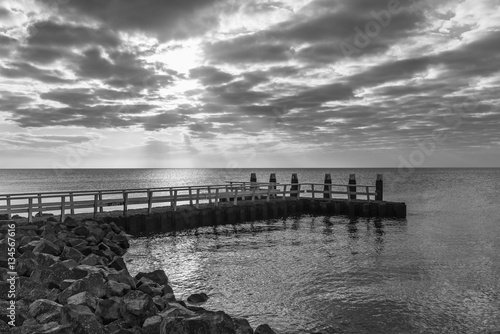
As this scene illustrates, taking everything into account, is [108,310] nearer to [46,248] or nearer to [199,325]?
[199,325]

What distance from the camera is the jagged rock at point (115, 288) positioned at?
8.81 metres

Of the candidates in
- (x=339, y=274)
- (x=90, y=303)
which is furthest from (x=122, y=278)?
(x=339, y=274)

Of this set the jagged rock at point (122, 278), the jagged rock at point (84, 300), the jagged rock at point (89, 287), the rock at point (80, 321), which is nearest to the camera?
the rock at point (80, 321)

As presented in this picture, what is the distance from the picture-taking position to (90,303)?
812 cm

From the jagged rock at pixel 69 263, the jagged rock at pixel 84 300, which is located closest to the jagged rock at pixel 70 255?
the jagged rock at pixel 69 263

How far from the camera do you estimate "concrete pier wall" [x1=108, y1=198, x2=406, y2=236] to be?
21547mm

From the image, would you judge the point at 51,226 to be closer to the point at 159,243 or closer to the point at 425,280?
the point at 159,243

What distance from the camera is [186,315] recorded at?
746 cm

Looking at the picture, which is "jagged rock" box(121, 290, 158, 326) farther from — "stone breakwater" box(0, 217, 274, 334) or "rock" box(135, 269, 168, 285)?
"rock" box(135, 269, 168, 285)

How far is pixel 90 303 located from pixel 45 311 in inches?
32.0

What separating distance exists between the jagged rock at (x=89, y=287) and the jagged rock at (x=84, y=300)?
13.0 inches

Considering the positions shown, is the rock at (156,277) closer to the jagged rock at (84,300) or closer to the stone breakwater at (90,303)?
the stone breakwater at (90,303)

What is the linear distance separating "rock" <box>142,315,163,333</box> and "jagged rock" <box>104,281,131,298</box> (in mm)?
1789

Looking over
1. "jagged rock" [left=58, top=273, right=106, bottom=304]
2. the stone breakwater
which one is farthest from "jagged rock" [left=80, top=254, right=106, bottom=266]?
"jagged rock" [left=58, top=273, right=106, bottom=304]
